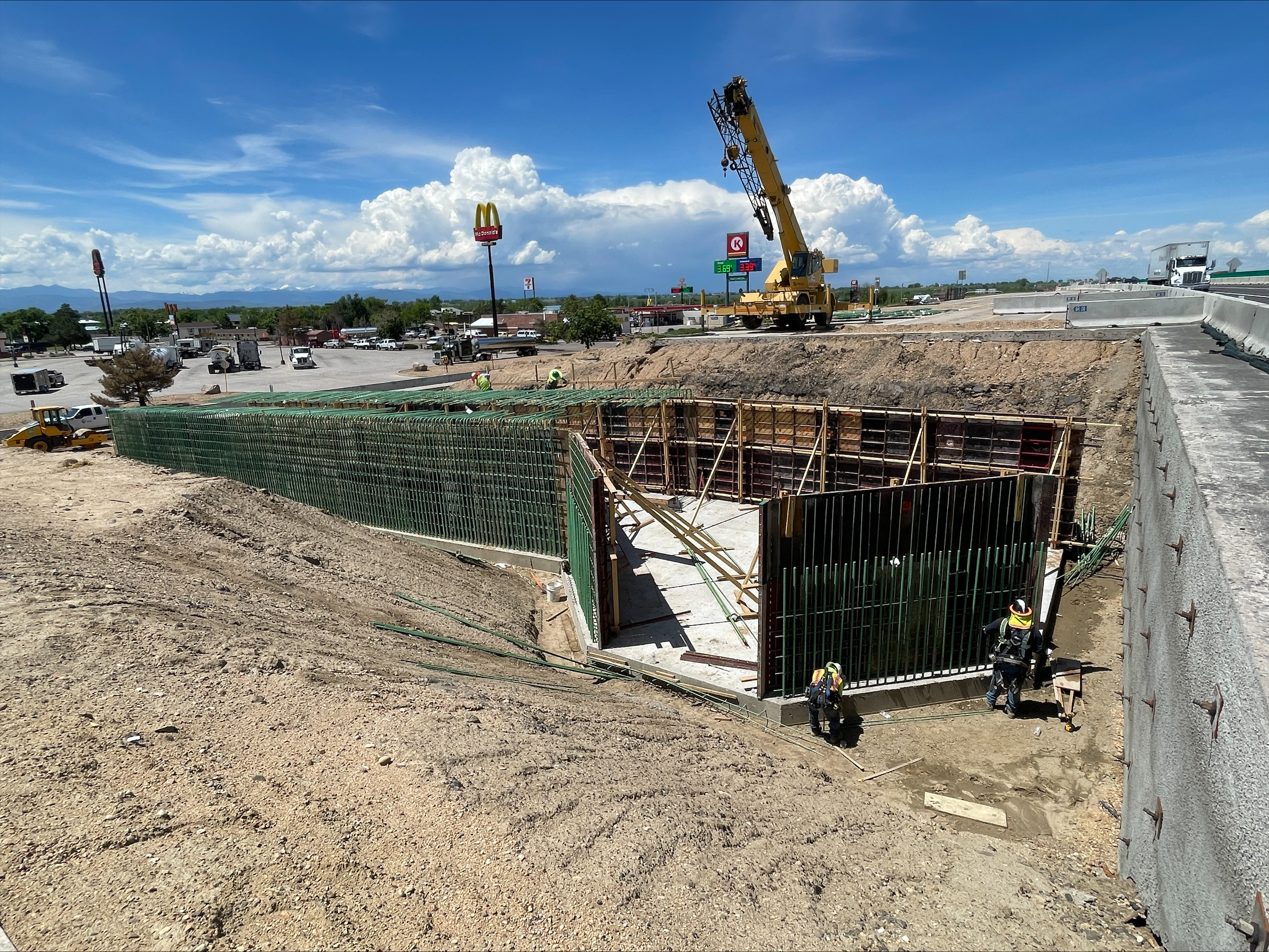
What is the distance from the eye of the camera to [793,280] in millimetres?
32188

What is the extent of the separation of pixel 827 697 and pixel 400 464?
1027cm

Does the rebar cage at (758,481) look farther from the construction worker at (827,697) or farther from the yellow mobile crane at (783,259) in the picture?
the yellow mobile crane at (783,259)

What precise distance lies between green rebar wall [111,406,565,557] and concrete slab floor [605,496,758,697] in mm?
1969

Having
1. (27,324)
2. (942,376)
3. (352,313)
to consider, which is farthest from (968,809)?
(352,313)

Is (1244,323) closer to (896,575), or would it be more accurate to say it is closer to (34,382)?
(896,575)

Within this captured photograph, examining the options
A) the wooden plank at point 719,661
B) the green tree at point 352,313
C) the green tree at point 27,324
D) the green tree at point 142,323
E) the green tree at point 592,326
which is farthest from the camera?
the green tree at point 352,313

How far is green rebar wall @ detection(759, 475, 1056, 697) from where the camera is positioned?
7.83 meters

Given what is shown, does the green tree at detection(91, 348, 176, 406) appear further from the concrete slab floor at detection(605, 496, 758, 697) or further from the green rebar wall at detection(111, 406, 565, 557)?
the concrete slab floor at detection(605, 496, 758, 697)

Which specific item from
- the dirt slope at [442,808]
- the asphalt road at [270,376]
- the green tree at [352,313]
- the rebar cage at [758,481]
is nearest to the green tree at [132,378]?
the asphalt road at [270,376]

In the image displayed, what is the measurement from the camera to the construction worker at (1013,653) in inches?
314

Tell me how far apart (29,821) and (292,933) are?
1.90 metres

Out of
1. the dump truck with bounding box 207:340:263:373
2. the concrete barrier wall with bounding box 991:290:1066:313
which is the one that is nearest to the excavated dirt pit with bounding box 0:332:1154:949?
the concrete barrier wall with bounding box 991:290:1066:313

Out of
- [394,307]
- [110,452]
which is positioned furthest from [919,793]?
[394,307]

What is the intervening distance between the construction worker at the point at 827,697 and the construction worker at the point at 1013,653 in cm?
216
